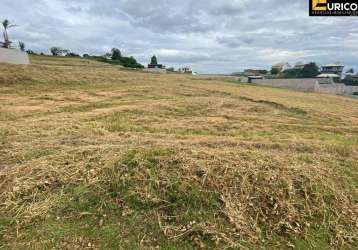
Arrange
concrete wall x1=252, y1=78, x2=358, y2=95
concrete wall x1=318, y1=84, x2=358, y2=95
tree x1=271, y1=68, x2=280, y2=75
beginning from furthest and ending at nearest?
tree x1=271, y1=68, x2=280, y2=75 < concrete wall x1=318, y1=84, x2=358, y2=95 < concrete wall x1=252, y1=78, x2=358, y2=95

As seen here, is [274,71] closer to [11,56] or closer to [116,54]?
[116,54]

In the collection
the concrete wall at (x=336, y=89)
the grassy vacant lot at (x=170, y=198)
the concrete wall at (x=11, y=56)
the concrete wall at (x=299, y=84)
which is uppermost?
the concrete wall at (x=11, y=56)

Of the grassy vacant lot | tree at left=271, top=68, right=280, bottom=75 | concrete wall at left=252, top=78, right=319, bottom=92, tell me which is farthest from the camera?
tree at left=271, top=68, right=280, bottom=75

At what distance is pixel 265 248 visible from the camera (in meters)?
2.49

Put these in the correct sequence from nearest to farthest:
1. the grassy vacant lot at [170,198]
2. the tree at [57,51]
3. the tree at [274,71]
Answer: the grassy vacant lot at [170,198] < the tree at [57,51] < the tree at [274,71]

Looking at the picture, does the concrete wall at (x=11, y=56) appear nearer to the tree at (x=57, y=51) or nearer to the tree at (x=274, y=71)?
the tree at (x=57, y=51)

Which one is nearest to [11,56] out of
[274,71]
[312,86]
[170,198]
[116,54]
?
[170,198]

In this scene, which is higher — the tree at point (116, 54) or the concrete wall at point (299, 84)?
the tree at point (116, 54)

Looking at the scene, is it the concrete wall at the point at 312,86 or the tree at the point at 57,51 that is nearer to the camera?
the concrete wall at the point at 312,86

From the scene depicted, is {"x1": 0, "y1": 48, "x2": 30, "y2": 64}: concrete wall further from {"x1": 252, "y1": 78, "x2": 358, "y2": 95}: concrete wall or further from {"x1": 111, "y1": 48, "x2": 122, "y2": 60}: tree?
→ {"x1": 111, "y1": 48, "x2": 122, "y2": 60}: tree

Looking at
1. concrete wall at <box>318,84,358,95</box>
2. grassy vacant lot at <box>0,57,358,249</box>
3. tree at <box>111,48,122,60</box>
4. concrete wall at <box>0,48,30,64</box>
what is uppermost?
tree at <box>111,48,122,60</box>

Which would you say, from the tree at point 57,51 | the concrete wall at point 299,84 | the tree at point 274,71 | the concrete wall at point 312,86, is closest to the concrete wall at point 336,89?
the concrete wall at point 312,86

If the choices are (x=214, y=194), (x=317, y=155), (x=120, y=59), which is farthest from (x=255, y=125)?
(x=120, y=59)

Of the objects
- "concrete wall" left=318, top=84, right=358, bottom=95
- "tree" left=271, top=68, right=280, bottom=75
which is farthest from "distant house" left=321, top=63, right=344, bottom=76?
"concrete wall" left=318, top=84, right=358, bottom=95
